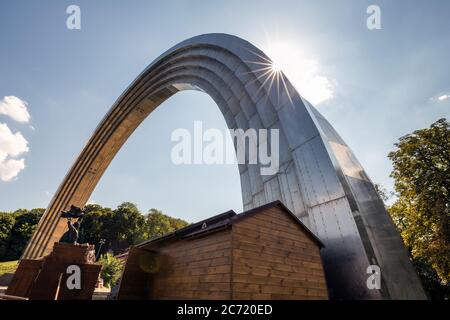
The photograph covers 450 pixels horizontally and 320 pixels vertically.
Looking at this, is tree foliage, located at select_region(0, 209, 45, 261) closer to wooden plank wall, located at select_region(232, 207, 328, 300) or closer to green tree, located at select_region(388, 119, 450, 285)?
wooden plank wall, located at select_region(232, 207, 328, 300)

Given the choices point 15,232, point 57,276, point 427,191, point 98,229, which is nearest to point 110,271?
point 57,276

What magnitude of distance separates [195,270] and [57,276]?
5.00 metres

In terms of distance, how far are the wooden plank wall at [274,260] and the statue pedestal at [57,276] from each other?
604cm

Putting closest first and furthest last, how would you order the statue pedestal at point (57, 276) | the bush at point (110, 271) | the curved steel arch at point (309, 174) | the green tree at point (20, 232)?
1. the curved steel arch at point (309, 174)
2. the statue pedestal at point (57, 276)
3. the bush at point (110, 271)
4. the green tree at point (20, 232)

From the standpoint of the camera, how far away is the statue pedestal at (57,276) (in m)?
7.48

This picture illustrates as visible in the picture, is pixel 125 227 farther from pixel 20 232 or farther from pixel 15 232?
pixel 15 232

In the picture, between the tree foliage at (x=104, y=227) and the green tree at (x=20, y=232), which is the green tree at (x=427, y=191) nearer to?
the tree foliage at (x=104, y=227)

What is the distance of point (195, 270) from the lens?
694 centimetres

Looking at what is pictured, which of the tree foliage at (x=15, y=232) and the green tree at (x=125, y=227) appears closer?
the tree foliage at (x=15, y=232)

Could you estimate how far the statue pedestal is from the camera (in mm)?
7484

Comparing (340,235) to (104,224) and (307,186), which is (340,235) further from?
(104,224)

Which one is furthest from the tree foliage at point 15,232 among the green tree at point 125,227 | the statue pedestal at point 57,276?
the statue pedestal at point 57,276
